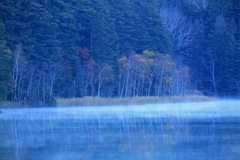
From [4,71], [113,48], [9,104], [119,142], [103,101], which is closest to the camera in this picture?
[119,142]

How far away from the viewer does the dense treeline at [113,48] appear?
3416 cm

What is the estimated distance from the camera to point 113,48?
153 feet

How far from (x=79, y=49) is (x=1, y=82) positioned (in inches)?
592

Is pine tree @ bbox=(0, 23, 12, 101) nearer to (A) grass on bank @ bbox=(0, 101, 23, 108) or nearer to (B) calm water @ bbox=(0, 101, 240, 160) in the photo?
(A) grass on bank @ bbox=(0, 101, 23, 108)

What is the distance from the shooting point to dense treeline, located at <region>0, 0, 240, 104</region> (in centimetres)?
3416

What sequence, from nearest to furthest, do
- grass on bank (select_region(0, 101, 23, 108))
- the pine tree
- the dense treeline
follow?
the pine tree, grass on bank (select_region(0, 101, 23, 108)), the dense treeline

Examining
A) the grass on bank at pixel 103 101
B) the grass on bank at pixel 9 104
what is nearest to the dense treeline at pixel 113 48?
the grass on bank at pixel 9 104

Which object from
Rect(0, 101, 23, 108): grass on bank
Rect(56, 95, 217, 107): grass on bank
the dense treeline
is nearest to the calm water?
Rect(0, 101, 23, 108): grass on bank

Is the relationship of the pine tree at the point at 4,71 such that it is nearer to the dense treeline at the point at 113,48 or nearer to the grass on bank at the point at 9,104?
the dense treeline at the point at 113,48

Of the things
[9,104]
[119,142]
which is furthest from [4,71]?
[119,142]

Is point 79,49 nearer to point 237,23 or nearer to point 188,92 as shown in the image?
point 188,92

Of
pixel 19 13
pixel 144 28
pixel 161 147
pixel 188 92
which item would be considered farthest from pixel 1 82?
pixel 188 92

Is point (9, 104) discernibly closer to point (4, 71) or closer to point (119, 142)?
point (4, 71)

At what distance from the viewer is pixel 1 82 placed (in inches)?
1135
